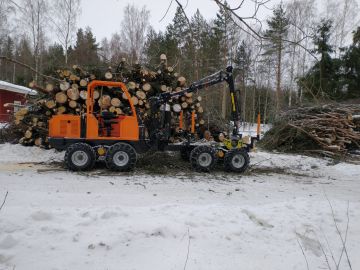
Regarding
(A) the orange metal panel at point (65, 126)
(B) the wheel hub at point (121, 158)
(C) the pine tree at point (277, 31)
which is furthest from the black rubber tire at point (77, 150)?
(C) the pine tree at point (277, 31)

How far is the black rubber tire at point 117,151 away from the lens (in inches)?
320

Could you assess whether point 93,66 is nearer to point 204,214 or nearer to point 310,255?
point 204,214

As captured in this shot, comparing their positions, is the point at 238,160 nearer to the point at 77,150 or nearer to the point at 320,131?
the point at 77,150

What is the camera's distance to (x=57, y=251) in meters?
3.29

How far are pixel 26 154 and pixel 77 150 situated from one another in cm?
333

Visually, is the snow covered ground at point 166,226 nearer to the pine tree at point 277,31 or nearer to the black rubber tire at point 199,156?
the black rubber tire at point 199,156

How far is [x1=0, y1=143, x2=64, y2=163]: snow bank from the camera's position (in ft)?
32.1

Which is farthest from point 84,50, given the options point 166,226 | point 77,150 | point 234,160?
point 166,226

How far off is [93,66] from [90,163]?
15.4ft

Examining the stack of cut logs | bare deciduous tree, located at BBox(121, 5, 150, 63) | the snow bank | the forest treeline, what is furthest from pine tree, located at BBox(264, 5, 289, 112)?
bare deciduous tree, located at BBox(121, 5, 150, 63)

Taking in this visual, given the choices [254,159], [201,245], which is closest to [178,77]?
[254,159]

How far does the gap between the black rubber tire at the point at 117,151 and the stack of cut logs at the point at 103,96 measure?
2061mm

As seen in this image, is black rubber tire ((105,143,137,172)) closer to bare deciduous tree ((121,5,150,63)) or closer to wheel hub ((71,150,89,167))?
wheel hub ((71,150,89,167))

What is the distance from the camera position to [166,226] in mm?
3979
